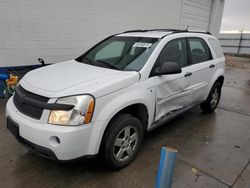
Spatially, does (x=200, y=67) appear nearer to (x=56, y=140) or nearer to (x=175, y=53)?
(x=175, y=53)

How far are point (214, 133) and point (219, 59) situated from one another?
1625 mm

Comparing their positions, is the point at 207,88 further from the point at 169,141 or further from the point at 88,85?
the point at 88,85

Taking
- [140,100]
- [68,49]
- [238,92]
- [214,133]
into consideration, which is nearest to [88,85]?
[140,100]

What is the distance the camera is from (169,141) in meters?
3.53

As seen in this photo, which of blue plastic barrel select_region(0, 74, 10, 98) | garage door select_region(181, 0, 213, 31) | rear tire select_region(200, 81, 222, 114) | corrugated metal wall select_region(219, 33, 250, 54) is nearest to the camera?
rear tire select_region(200, 81, 222, 114)

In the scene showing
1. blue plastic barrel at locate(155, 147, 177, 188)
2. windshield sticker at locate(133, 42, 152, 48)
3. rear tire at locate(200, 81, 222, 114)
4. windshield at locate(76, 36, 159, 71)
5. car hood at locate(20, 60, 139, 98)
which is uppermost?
windshield sticker at locate(133, 42, 152, 48)

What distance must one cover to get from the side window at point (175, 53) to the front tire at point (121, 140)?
0.99 metres

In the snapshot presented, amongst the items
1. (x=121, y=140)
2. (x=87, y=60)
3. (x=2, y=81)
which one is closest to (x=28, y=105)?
(x=121, y=140)

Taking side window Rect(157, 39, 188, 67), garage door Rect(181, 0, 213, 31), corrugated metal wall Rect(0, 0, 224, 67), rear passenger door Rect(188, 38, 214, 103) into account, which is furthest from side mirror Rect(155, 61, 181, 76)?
garage door Rect(181, 0, 213, 31)

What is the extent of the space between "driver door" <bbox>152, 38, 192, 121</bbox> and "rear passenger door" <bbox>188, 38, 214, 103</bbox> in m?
0.16

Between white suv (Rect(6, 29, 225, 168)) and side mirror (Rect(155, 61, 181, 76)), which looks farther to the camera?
side mirror (Rect(155, 61, 181, 76))

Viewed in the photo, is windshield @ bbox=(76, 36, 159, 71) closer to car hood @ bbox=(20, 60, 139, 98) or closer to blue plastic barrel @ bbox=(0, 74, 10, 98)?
car hood @ bbox=(20, 60, 139, 98)

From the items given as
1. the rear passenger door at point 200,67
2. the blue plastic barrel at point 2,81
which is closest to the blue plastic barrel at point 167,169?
the rear passenger door at point 200,67

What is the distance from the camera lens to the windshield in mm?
3001
